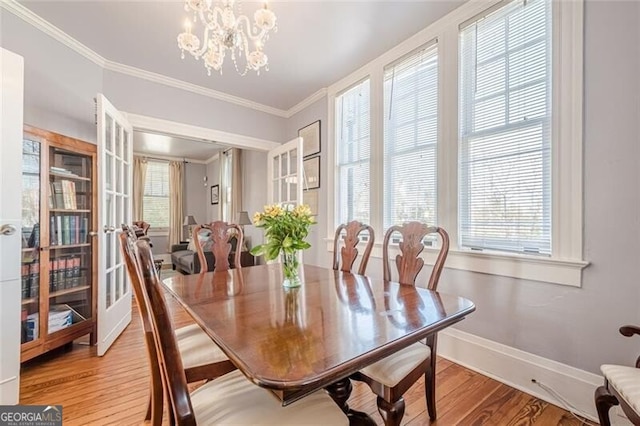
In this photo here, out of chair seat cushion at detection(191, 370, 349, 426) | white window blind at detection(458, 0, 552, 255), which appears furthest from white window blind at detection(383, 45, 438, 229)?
chair seat cushion at detection(191, 370, 349, 426)

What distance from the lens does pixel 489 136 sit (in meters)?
2.00

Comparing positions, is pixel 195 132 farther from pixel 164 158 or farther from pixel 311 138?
pixel 164 158

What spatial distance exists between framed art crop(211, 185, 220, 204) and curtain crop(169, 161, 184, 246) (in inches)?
27.8

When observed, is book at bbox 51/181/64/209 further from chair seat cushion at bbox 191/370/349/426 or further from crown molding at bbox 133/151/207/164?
crown molding at bbox 133/151/207/164

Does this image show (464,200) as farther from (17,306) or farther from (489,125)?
(17,306)

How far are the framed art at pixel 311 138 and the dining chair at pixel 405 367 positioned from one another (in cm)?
217

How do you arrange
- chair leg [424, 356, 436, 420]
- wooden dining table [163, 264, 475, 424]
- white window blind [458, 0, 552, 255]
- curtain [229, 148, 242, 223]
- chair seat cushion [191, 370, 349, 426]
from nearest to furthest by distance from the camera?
wooden dining table [163, 264, 475, 424] < chair seat cushion [191, 370, 349, 426] < chair leg [424, 356, 436, 420] < white window blind [458, 0, 552, 255] < curtain [229, 148, 242, 223]

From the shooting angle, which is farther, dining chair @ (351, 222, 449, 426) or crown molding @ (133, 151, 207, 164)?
crown molding @ (133, 151, 207, 164)

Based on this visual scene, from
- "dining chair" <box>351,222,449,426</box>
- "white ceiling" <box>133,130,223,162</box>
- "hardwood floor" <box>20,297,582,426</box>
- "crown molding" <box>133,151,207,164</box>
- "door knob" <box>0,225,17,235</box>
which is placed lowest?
"hardwood floor" <box>20,297,582,426</box>

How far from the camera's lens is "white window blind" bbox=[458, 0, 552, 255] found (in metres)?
1.75

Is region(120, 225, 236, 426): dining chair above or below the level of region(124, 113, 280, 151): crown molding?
below

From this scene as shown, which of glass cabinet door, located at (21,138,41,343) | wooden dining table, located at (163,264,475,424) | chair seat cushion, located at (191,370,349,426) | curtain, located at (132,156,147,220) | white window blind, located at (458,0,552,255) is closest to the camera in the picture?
wooden dining table, located at (163,264,475,424)

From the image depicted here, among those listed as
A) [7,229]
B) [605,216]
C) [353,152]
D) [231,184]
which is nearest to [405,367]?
[605,216]

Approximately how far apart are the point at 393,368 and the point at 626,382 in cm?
90
